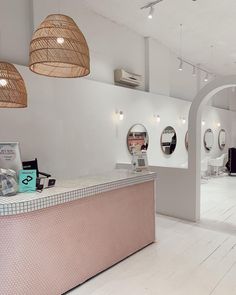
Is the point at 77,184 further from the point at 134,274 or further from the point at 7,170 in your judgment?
the point at 134,274

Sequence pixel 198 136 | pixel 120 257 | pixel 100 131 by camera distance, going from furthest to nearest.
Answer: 1. pixel 100 131
2. pixel 198 136
3. pixel 120 257

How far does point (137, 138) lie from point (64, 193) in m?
4.05

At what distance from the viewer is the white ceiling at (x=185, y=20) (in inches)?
194

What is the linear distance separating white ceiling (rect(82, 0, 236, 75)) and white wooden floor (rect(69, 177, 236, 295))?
395 cm

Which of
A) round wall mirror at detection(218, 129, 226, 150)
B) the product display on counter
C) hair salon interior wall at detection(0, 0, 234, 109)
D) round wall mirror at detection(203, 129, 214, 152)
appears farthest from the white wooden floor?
round wall mirror at detection(218, 129, 226, 150)

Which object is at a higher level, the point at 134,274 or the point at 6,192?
the point at 6,192

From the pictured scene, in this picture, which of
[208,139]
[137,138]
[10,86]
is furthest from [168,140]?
[10,86]

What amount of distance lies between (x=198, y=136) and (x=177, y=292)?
277 cm

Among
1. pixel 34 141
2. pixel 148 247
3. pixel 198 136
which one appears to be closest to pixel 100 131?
pixel 34 141

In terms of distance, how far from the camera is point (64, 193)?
254 cm

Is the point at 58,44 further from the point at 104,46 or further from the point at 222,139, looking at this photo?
the point at 222,139

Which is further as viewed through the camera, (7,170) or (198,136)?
(198,136)

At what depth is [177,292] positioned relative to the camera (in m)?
2.59

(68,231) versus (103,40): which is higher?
(103,40)
